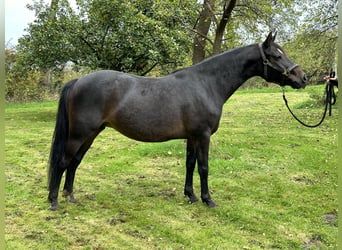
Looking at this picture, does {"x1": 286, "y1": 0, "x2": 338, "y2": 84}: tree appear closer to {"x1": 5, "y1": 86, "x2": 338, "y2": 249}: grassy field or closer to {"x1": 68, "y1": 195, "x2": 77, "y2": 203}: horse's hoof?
{"x1": 5, "y1": 86, "x2": 338, "y2": 249}: grassy field

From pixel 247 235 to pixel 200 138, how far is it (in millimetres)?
1135

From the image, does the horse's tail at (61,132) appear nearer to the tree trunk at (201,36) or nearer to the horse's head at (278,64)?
the horse's head at (278,64)

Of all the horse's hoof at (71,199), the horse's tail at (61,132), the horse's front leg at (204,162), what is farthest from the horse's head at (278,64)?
the horse's hoof at (71,199)

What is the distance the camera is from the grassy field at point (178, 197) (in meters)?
3.14

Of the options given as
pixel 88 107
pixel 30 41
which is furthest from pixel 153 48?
pixel 88 107

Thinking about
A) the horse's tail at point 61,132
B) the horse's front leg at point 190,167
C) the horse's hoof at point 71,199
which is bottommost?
the horse's hoof at point 71,199

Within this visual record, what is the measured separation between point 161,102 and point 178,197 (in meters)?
1.22

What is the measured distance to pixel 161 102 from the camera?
3803 millimetres

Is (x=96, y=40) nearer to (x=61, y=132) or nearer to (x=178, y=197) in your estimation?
(x=61, y=132)

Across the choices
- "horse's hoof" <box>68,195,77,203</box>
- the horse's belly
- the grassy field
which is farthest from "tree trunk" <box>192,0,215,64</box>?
"horse's hoof" <box>68,195,77,203</box>

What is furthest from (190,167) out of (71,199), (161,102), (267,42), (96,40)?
(96,40)

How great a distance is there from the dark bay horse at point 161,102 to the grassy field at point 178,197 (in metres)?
0.41

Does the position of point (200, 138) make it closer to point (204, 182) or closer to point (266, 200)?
point (204, 182)

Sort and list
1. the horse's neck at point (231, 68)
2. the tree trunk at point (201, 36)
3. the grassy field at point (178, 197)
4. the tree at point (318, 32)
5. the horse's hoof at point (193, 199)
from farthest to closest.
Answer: the tree at point (318, 32)
the tree trunk at point (201, 36)
the horse's hoof at point (193, 199)
the horse's neck at point (231, 68)
the grassy field at point (178, 197)
